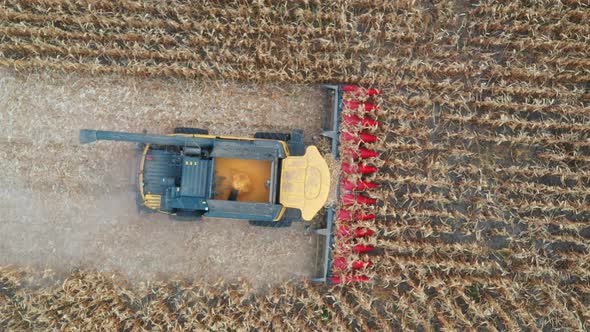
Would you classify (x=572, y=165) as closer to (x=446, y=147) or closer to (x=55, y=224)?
(x=446, y=147)

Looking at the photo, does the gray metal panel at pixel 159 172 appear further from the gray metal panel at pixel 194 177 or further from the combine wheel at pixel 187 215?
the combine wheel at pixel 187 215

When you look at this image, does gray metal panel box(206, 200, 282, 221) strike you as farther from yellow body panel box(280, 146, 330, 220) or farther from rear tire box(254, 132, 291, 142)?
rear tire box(254, 132, 291, 142)

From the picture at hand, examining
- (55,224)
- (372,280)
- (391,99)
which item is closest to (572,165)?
(391,99)

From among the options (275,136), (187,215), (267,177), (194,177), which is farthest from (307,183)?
(187,215)

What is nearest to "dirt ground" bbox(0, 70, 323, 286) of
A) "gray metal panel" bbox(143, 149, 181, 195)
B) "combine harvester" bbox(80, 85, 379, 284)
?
"combine harvester" bbox(80, 85, 379, 284)

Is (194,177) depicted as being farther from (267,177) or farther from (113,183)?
(113,183)

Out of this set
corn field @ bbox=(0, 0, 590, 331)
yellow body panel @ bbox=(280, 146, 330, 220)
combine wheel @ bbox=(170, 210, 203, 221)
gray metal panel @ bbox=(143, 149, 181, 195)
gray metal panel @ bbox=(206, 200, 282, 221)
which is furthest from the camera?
corn field @ bbox=(0, 0, 590, 331)

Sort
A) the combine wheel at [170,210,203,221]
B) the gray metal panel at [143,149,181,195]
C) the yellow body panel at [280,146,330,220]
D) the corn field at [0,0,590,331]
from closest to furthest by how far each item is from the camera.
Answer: the yellow body panel at [280,146,330,220], the gray metal panel at [143,149,181,195], the combine wheel at [170,210,203,221], the corn field at [0,0,590,331]

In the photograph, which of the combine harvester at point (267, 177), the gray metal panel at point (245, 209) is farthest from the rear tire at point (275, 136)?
the gray metal panel at point (245, 209)
